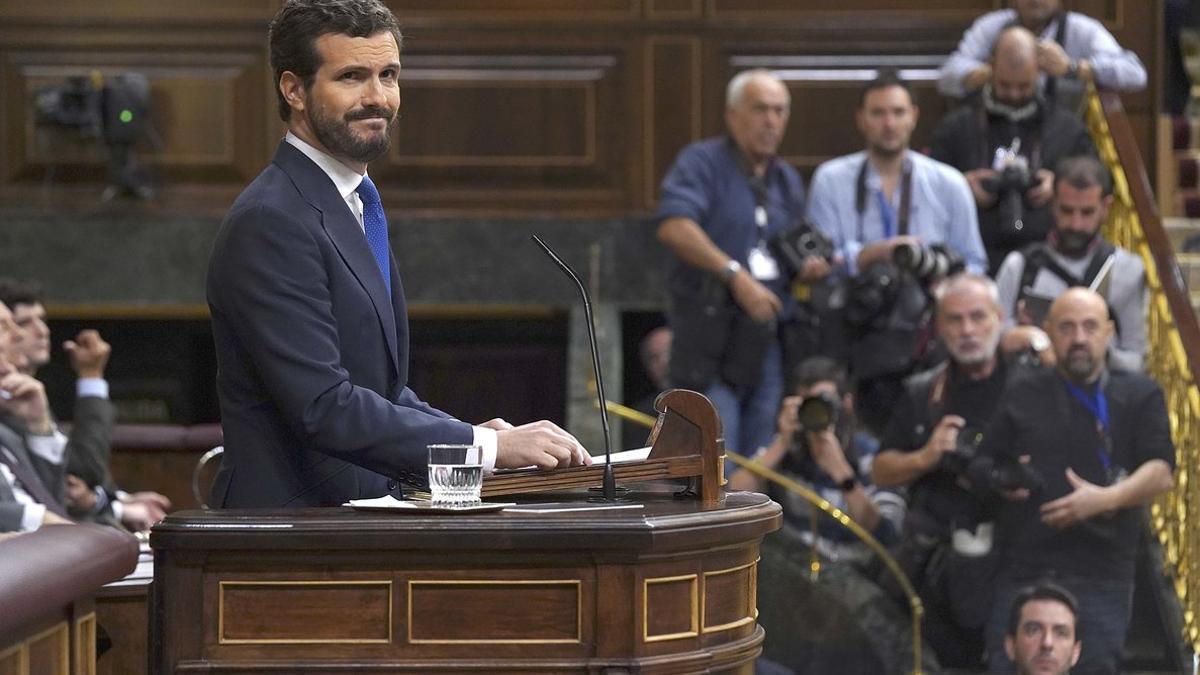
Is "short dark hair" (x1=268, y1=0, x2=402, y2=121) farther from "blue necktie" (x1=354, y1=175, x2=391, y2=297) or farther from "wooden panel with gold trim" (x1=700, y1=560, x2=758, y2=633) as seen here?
"wooden panel with gold trim" (x1=700, y1=560, x2=758, y2=633)

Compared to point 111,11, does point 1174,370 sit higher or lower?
lower

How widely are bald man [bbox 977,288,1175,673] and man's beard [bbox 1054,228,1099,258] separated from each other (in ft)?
1.98

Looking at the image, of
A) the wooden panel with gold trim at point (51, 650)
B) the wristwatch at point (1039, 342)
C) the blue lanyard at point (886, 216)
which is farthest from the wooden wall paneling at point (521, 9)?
the wooden panel with gold trim at point (51, 650)

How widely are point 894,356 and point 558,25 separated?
304cm

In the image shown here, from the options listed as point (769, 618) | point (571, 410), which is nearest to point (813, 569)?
point (769, 618)

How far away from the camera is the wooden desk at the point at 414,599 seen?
248cm

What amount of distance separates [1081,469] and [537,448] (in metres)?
3.55

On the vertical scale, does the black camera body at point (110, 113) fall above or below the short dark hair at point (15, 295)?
above

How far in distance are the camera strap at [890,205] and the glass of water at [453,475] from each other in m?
4.49

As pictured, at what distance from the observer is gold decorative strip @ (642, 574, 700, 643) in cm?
250

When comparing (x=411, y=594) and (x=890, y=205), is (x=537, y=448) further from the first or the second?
(x=890, y=205)

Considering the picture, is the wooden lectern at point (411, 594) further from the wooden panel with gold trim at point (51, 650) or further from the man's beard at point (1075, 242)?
the man's beard at point (1075, 242)

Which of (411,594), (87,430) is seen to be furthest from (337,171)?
(87,430)

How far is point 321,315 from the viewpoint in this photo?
2.73m
